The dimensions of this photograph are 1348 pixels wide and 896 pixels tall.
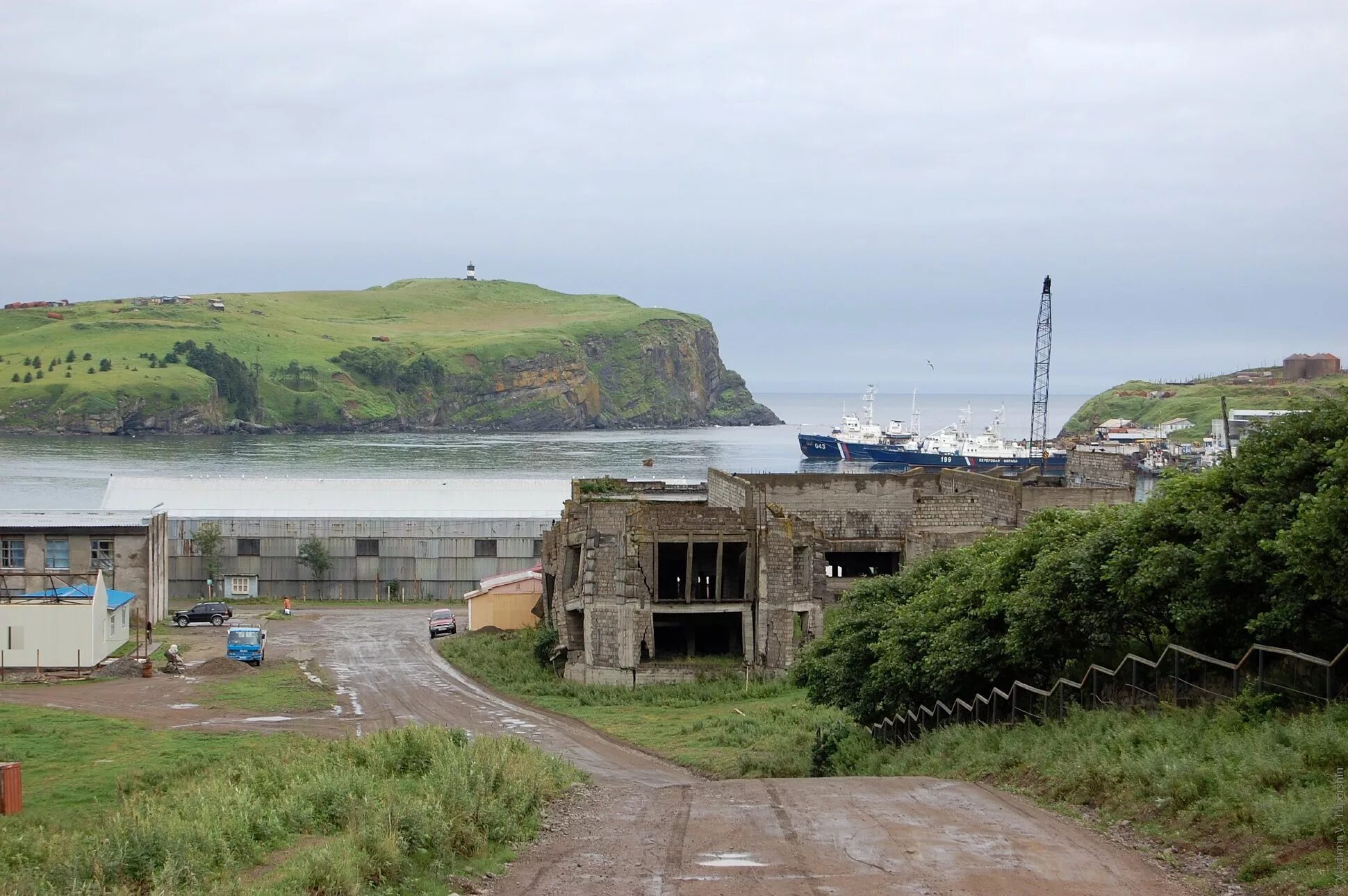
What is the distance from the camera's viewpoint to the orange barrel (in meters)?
20.9

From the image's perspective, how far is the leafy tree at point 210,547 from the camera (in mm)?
Result: 57156

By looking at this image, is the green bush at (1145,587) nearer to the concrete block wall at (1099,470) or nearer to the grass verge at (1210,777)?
the grass verge at (1210,777)

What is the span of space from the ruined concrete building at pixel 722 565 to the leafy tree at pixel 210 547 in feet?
61.8

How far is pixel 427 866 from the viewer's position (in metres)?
12.3

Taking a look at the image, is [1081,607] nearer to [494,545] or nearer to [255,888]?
[255,888]

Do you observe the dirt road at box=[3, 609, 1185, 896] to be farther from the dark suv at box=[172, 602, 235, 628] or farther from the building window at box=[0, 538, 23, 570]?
the building window at box=[0, 538, 23, 570]

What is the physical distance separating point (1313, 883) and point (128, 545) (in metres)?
46.1

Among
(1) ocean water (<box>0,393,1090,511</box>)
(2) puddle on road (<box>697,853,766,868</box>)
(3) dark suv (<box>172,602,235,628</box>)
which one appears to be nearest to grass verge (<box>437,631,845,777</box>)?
(3) dark suv (<box>172,602,235,628</box>)

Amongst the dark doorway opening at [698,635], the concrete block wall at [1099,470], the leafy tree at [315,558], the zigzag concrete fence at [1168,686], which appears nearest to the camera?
the zigzag concrete fence at [1168,686]

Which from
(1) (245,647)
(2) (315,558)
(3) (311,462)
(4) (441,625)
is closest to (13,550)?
(2) (315,558)

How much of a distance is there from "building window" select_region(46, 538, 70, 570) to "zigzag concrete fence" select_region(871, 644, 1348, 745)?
37.1 m

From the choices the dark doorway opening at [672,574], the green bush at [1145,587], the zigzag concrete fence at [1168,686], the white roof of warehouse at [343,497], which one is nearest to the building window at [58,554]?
the white roof of warehouse at [343,497]

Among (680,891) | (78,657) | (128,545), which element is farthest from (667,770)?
(128,545)

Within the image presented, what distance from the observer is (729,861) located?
1244 centimetres
